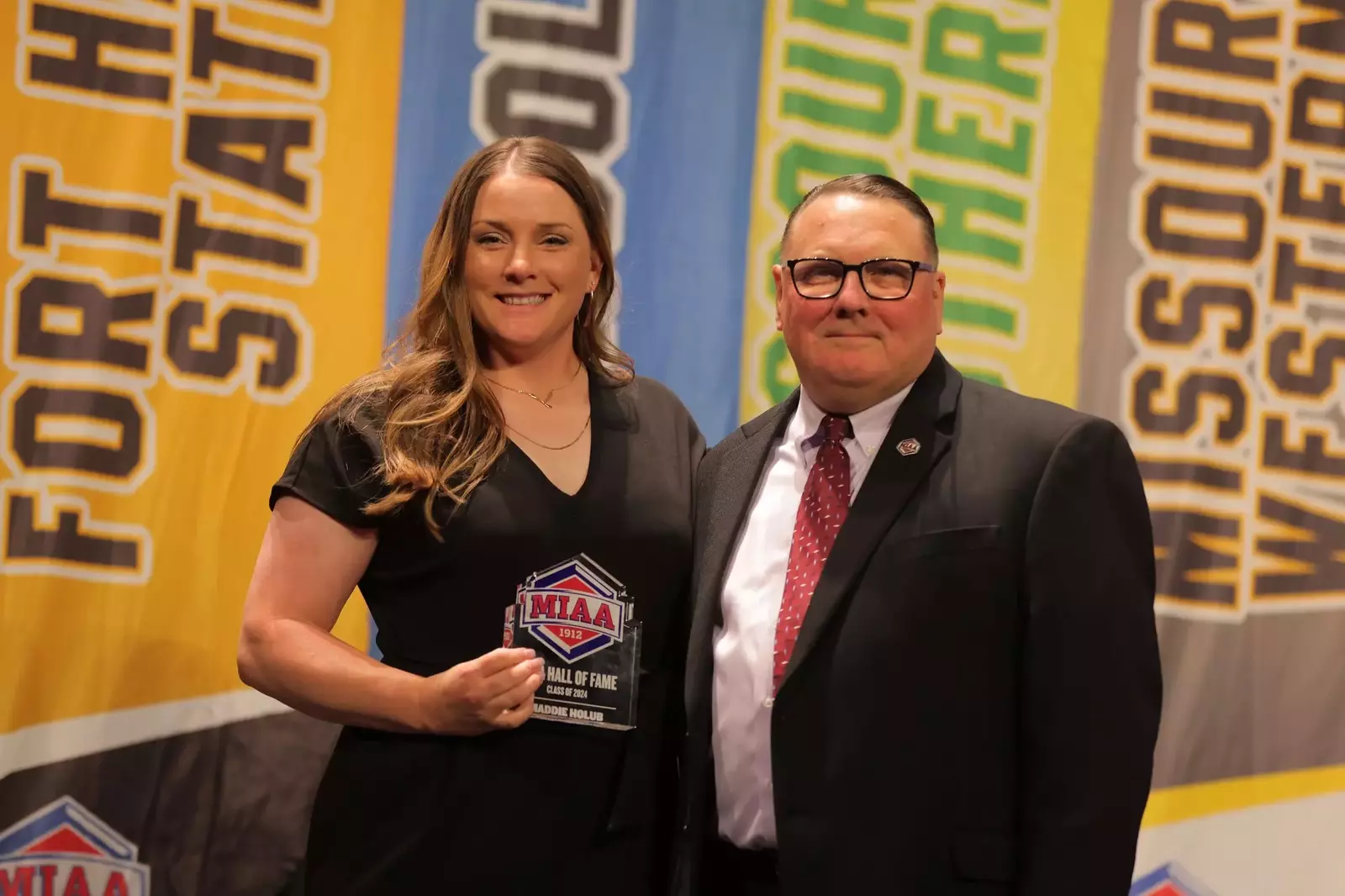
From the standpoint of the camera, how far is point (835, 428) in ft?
5.78

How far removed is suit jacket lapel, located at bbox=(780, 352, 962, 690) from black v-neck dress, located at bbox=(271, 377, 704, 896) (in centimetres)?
34

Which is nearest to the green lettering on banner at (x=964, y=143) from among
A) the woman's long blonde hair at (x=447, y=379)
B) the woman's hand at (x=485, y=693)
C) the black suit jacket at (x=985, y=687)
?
the woman's long blonde hair at (x=447, y=379)

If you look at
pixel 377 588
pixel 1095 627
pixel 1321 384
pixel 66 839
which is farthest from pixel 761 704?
pixel 1321 384

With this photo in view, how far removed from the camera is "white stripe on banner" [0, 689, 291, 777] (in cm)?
254

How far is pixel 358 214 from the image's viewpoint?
265cm

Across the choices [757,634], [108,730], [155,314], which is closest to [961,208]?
[757,634]

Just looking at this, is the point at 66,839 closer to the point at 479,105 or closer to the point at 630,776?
the point at 630,776


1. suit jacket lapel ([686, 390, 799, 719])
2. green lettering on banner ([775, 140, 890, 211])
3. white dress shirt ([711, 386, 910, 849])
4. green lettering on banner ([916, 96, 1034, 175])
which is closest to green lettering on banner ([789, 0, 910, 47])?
green lettering on banner ([916, 96, 1034, 175])

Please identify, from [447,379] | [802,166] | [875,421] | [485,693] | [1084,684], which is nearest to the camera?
[1084,684]

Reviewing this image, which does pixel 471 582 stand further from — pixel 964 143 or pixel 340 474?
pixel 964 143

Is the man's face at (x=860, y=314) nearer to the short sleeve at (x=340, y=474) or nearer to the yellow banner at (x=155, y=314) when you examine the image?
the short sleeve at (x=340, y=474)

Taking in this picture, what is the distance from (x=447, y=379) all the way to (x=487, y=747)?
0.56 m

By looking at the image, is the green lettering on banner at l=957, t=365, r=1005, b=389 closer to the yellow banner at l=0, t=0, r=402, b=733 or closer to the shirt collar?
the shirt collar

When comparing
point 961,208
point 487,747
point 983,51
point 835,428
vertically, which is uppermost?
point 983,51
